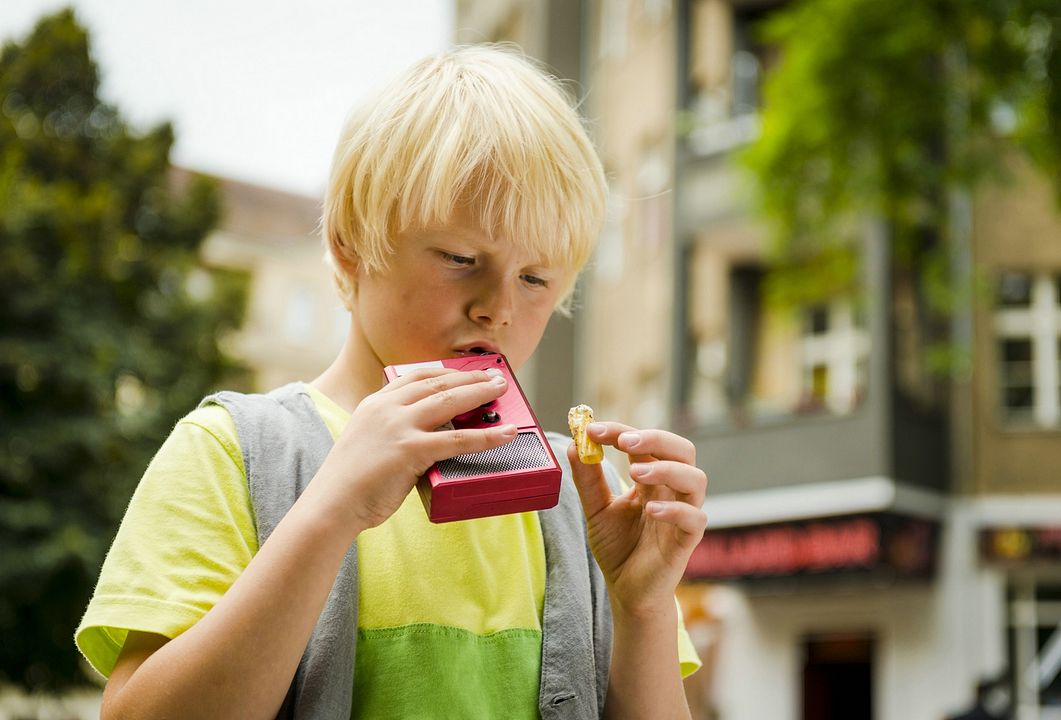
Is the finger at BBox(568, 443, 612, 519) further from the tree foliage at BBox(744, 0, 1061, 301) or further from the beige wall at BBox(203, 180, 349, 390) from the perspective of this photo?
the beige wall at BBox(203, 180, 349, 390)

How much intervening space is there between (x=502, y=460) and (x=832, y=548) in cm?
1306

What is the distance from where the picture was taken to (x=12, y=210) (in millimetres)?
12500

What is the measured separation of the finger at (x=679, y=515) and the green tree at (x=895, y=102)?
7.92 m

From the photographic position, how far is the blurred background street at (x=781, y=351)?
10.1 m

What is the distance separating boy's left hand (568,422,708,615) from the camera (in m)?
1.48

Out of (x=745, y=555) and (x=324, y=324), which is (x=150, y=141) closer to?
(x=745, y=555)

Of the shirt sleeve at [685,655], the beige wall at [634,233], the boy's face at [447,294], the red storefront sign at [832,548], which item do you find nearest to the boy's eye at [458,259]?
the boy's face at [447,294]

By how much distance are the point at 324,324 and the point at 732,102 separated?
22.8 meters

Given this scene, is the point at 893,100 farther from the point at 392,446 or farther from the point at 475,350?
the point at 392,446

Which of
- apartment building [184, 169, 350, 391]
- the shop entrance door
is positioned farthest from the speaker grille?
apartment building [184, 169, 350, 391]

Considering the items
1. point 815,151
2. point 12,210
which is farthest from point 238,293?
point 815,151

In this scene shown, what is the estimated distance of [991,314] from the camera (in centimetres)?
1446

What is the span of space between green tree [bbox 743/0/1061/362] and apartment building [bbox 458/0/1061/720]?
204 cm

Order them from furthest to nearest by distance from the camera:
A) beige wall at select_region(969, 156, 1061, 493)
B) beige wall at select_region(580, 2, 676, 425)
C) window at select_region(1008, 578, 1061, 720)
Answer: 1. beige wall at select_region(580, 2, 676, 425)
2. beige wall at select_region(969, 156, 1061, 493)
3. window at select_region(1008, 578, 1061, 720)
